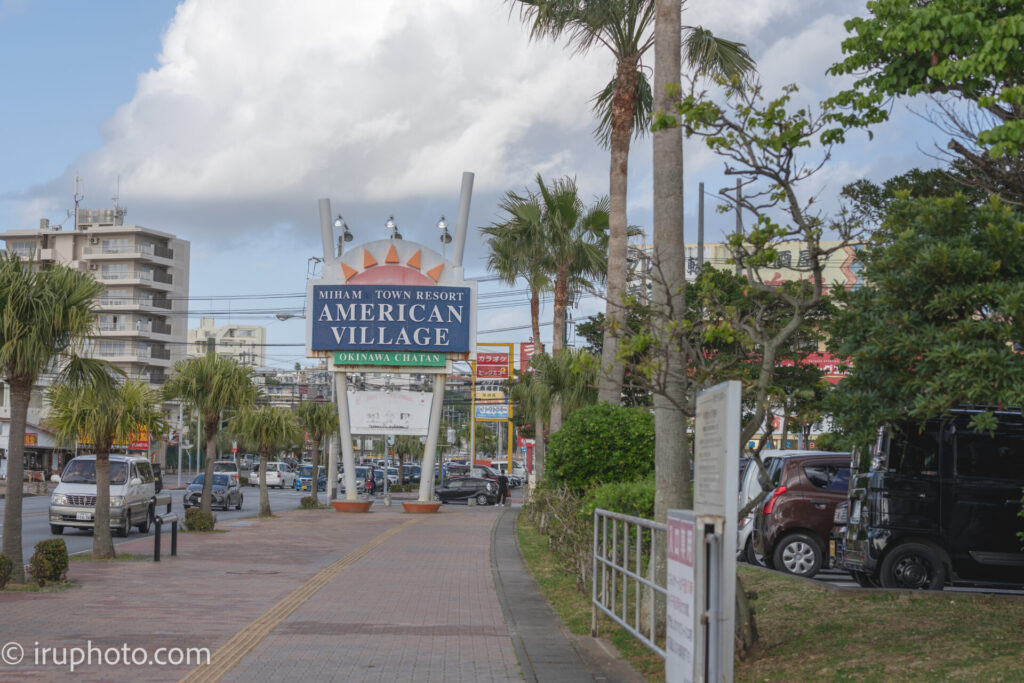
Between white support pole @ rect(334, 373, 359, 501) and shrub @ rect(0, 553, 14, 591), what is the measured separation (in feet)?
86.4

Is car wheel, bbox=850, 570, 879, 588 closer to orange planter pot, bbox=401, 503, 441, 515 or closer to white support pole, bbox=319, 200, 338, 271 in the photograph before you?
orange planter pot, bbox=401, 503, 441, 515

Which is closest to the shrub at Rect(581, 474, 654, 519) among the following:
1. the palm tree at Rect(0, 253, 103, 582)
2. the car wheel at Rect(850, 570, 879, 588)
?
the car wheel at Rect(850, 570, 879, 588)

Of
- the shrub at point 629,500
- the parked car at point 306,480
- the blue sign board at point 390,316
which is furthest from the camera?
the parked car at point 306,480

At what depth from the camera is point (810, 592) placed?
497 inches

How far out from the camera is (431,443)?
137ft

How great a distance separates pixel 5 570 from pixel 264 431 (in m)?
22.2

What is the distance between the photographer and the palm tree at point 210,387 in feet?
92.6

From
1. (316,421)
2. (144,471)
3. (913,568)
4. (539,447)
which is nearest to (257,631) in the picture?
(913,568)

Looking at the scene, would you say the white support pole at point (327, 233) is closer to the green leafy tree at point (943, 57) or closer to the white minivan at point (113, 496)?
the white minivan at point (113, 496)

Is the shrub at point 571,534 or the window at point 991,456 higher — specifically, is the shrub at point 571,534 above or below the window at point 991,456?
below

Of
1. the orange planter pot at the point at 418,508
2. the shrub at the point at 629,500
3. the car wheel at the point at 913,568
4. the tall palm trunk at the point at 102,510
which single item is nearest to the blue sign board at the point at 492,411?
the orange planter pot at the point at 418,508

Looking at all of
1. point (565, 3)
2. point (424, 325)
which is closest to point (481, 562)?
point (565, 3)

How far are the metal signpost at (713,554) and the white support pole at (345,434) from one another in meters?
34.5

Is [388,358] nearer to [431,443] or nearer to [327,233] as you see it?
[431,443]
